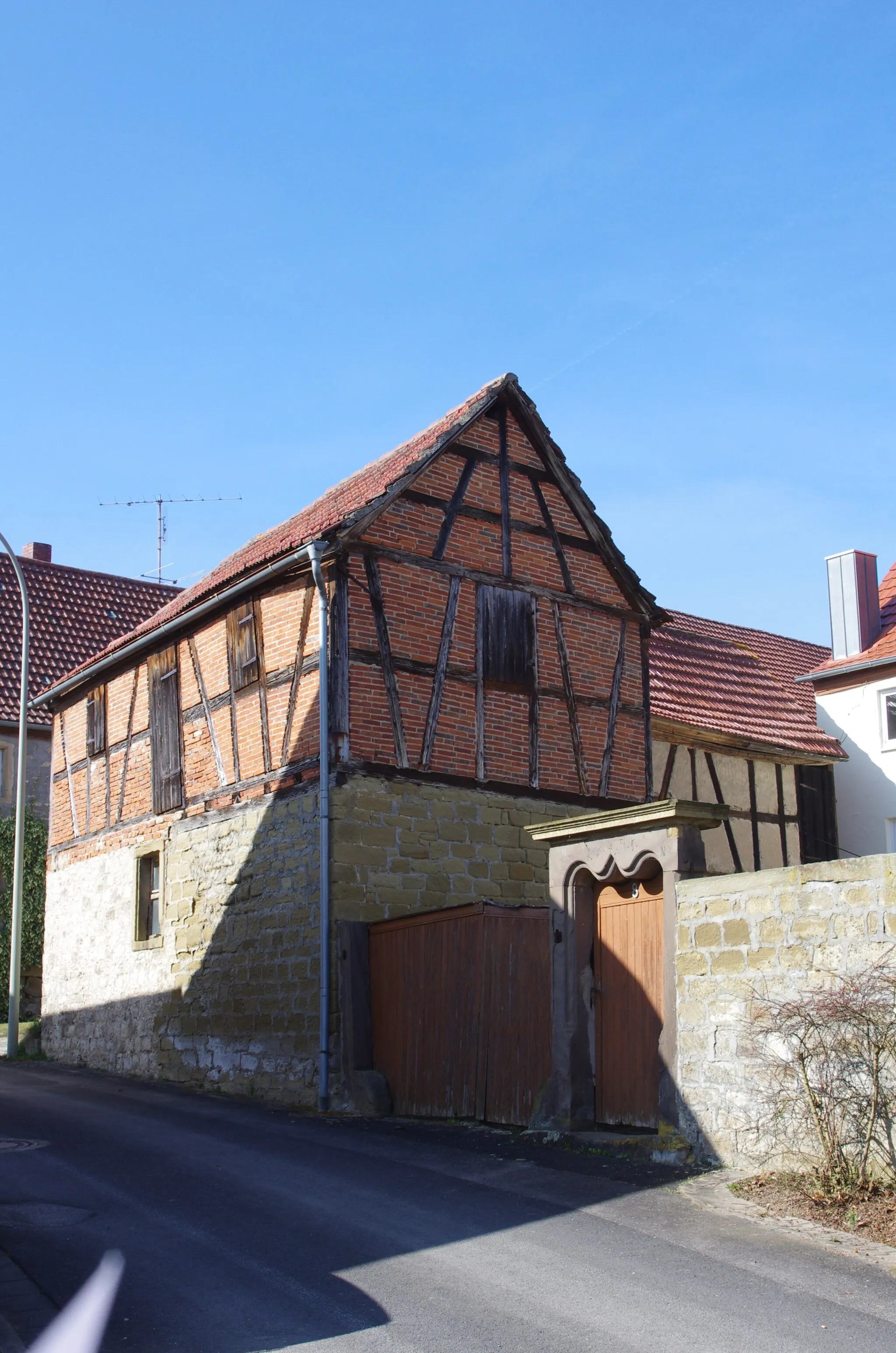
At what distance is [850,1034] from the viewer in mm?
8508

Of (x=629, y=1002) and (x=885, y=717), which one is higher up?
(x=885, y=717)

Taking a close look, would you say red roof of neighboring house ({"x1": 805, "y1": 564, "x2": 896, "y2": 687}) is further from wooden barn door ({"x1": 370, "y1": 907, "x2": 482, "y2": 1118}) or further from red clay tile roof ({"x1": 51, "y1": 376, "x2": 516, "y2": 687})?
wooden barn door ({"x1": 370, "y1": 907, "x2": 482, "y2": 1118})

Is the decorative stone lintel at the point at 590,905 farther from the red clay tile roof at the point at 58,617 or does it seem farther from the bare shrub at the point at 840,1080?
the red clay tile roof at the point at 58,617

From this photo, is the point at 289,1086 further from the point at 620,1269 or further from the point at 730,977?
the point at 620,1269

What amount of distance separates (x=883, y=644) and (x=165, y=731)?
13.5 metres

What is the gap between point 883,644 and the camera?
2570 cm

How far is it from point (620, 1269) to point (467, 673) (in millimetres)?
10287

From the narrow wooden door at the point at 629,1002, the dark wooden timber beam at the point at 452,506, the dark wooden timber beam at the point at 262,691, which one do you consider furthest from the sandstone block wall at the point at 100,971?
the narrow wooden door at the point at 629,1002

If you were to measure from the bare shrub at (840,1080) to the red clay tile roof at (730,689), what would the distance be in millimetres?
12899


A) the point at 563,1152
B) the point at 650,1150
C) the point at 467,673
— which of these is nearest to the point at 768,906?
the point at 650,1150

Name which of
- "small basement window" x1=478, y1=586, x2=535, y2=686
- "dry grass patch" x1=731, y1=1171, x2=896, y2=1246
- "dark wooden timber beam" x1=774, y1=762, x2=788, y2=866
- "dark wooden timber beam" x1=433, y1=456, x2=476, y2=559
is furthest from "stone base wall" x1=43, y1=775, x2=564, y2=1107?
"dark wooden timber beam" x1=774, y1=762, x2=788, y2=866

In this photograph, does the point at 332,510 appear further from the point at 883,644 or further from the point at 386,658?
the point at 883,644

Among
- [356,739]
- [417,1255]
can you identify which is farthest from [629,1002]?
[356,739]

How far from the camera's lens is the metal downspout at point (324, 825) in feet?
47.4
